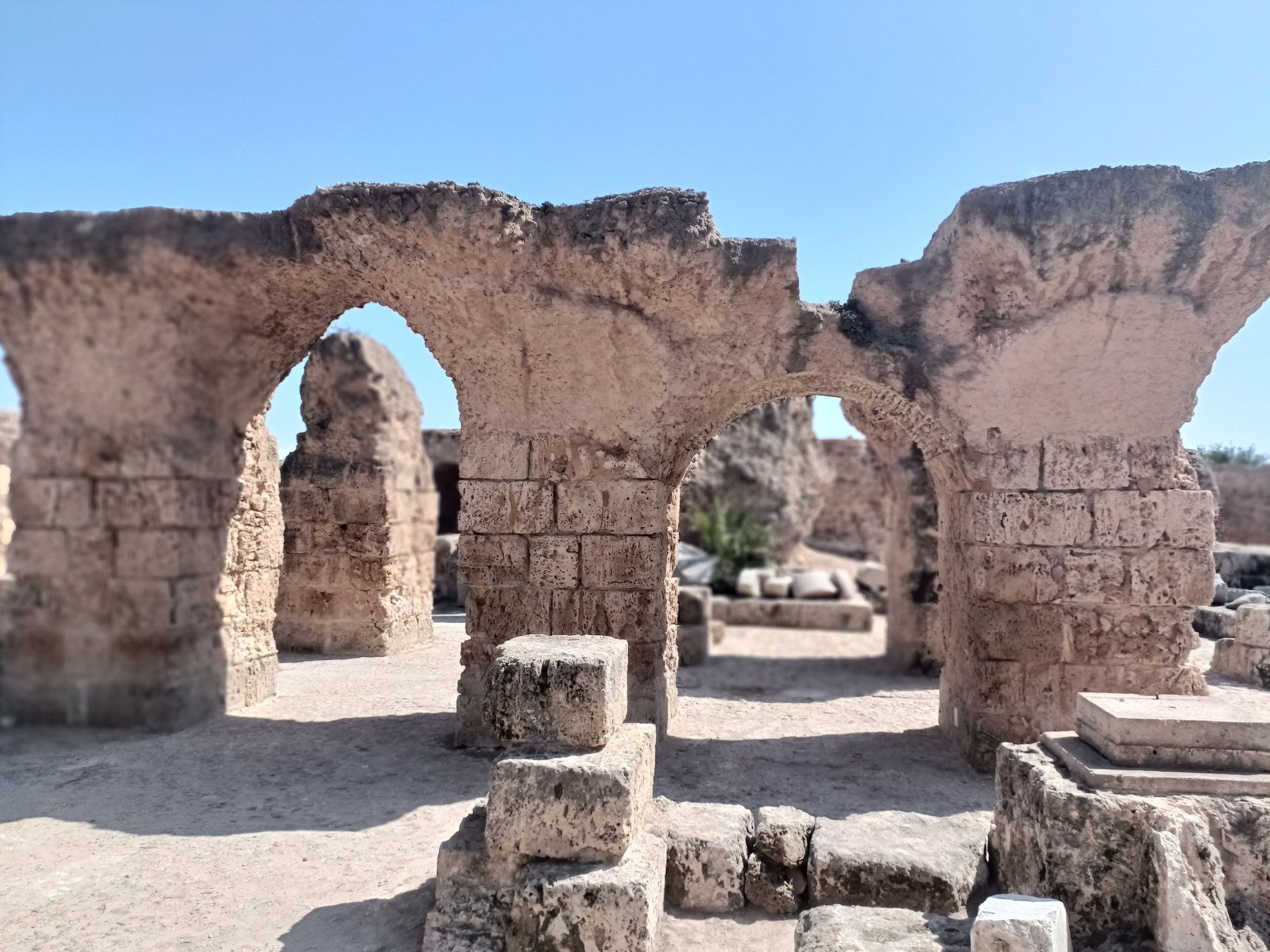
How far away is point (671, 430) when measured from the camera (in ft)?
19.0

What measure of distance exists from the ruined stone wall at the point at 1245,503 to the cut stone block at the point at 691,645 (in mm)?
13319

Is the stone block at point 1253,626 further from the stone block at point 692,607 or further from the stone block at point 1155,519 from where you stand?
the stone block at point 692,607

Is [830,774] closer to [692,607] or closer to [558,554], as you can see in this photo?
[558,554]

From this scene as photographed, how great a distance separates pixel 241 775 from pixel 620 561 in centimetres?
271

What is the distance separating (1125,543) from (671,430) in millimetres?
3068

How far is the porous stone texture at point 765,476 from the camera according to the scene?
15695mm

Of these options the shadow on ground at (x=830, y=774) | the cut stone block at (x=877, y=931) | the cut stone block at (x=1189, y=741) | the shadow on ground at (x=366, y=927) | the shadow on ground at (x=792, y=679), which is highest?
the cut stone block at (x=1189, y=741)

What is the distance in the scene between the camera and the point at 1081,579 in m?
5.46

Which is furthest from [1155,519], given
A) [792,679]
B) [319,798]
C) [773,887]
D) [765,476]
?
[765,476]

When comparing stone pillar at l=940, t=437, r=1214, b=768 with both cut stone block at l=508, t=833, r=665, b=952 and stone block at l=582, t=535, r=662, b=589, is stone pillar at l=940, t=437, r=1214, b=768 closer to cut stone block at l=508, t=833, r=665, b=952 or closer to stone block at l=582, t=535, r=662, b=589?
stone block at l=582, t=535, r=662, b=589

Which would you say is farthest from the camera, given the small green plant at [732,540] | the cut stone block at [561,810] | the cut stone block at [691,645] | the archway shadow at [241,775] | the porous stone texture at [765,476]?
the porous stone texture at [765,476]

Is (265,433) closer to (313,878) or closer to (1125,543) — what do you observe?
(313,878)

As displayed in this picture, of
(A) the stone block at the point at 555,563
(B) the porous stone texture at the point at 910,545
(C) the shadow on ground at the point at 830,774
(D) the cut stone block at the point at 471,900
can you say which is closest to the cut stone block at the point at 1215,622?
(B) the porous stone texture at the point at 910,545

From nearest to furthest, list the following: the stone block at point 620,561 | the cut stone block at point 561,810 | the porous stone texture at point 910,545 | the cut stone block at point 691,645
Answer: the cut stone block at point 561,810 < the stone block at point 620,561 < the porous stone texture at point 910,545 < the cut stone block at point 691,645
